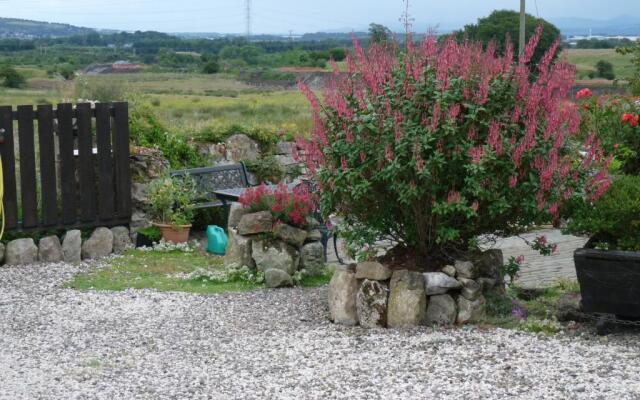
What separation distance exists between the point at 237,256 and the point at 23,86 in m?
29.7

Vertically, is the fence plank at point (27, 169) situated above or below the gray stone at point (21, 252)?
above

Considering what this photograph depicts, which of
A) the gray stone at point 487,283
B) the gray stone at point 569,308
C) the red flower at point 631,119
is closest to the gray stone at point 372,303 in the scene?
the gray stone at point 487,283

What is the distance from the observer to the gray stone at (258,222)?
831 centimetres

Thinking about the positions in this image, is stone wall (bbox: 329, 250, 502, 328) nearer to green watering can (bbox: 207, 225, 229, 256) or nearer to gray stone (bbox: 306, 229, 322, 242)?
gray stone (bbox: 306, 229, 322, 242)

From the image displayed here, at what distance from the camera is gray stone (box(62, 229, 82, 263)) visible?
31.8 ft

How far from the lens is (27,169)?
9656 mm

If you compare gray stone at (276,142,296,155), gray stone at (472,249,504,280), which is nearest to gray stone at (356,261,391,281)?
gray stone at (472,249,504,280)

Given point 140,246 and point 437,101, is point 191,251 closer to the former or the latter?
point 140,246

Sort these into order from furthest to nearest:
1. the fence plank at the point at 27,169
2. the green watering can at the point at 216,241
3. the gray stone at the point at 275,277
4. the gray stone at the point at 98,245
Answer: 1. the green watering can at the point at 216,241
2. the gray stone at the point at 98,245
3. the fence plank at the point at 27,169
4. the gray stone at the point at 275,277

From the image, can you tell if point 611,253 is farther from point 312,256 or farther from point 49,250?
point 49,250

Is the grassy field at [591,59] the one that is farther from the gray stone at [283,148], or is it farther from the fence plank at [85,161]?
the fence plank at [85,161]

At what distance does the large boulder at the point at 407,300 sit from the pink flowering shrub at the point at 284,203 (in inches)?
71.8

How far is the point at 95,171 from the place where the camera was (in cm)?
1035

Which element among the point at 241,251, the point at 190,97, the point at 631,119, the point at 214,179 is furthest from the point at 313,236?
the point at 190,97
